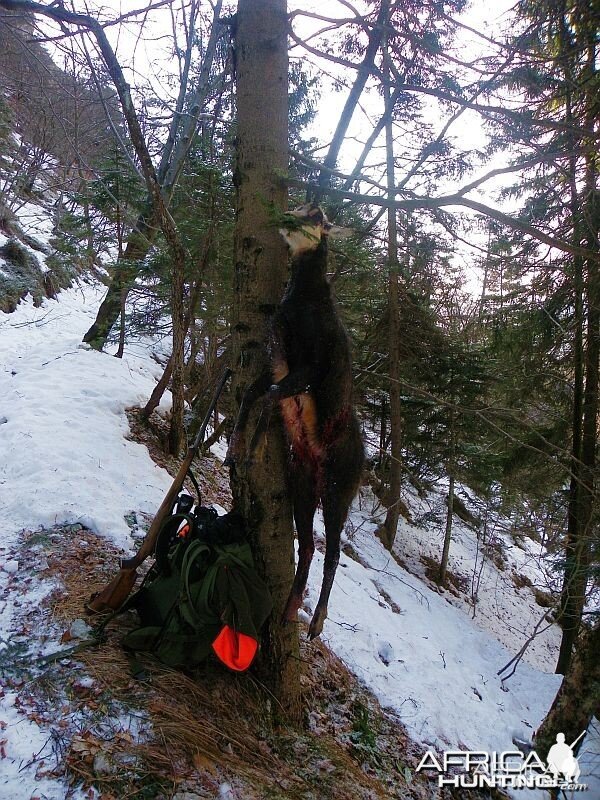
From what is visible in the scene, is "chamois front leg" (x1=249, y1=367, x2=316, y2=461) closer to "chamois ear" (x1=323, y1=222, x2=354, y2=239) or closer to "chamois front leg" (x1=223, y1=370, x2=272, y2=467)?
"chamois front leg" (x1=223, y1=370, x2=272, y2=467)

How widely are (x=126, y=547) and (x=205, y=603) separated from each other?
148 cm

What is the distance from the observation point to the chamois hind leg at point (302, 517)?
249 cm

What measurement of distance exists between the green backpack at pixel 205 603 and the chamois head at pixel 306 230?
1.49 metres

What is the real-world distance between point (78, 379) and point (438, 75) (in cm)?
541

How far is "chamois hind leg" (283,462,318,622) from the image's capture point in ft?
8.17

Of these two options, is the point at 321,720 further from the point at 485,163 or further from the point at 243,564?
the point at 485,163

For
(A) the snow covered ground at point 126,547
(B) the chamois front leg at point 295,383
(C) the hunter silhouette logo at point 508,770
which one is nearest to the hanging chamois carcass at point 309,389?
(B) the chamois front leg at point 295,383

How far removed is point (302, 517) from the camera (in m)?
2.54

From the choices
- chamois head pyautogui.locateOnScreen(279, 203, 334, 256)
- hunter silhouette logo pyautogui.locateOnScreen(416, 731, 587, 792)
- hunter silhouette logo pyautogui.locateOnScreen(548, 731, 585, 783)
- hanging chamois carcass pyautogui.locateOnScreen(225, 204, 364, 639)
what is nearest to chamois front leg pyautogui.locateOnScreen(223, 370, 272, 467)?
hanging chamois carcass pyautogui.locateOnScreen(225, 204, 364, 639)

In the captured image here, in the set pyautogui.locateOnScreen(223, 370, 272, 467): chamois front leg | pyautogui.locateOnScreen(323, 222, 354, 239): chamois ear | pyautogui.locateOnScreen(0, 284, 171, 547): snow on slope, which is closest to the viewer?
pyautogui.locateOnScreen(223, 370, 272, 467): chamois front leg

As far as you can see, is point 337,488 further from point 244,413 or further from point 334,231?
point 334,231

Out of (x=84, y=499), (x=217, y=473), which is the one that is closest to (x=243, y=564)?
(x=84, y=499)

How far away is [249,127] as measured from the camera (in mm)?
2508

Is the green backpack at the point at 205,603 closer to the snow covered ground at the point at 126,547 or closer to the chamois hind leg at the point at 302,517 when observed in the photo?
the chamois hind leg at the point at 302,517
